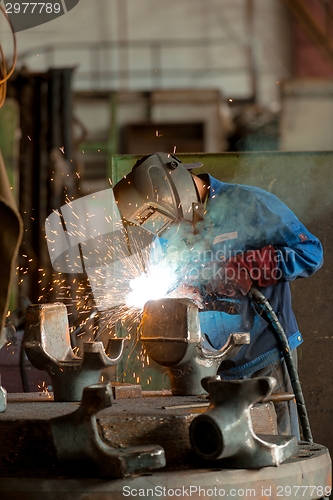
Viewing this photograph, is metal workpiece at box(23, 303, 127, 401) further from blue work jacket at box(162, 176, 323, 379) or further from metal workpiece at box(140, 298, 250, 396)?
blue work jacket at box(162, 176, 323, 379)

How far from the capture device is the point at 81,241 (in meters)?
4.13

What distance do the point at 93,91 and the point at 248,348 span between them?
8.80m

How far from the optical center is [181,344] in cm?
219

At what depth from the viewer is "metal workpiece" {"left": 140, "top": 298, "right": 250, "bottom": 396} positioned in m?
2.21

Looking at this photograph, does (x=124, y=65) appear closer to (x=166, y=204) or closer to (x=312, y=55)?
(x=312, y=55)

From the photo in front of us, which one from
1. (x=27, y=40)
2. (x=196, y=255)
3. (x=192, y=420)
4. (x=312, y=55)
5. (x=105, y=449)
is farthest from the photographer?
(x=312, y=55)

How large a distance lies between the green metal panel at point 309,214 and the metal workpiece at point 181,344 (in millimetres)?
1583

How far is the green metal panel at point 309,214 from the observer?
388 cm

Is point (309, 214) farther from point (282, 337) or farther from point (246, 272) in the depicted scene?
point (282, 337)

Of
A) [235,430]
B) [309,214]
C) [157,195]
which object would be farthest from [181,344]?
[309,214]

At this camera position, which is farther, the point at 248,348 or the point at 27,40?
the point at 27,40

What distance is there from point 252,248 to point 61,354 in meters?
1.27

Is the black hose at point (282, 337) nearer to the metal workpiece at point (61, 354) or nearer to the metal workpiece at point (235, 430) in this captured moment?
the metal workpiece at point (61, 354)

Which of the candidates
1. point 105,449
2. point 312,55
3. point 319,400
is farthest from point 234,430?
point 312,55
